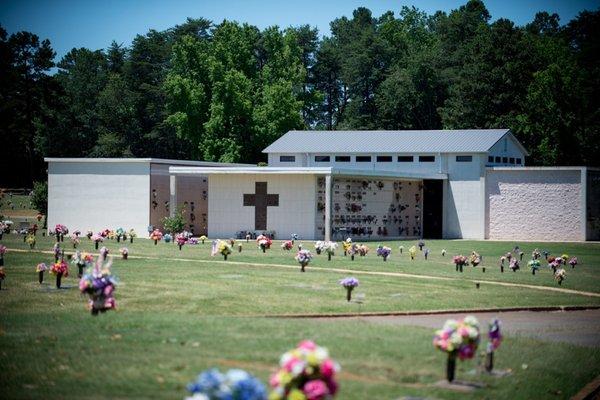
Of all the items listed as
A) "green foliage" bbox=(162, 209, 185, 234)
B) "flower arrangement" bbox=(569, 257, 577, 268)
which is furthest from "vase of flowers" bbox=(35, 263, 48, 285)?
"green foliage" bbox=(162, 209, 185, 234)

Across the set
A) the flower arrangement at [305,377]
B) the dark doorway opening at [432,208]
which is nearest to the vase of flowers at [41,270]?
the flower arrangement at [305,377]

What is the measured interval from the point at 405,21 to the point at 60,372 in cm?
12612

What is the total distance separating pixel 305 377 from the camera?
9.98 m

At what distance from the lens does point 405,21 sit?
444 ft

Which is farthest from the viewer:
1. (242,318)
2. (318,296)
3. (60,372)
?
(318,296)

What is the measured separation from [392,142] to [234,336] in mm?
46289

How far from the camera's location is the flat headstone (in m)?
14.2

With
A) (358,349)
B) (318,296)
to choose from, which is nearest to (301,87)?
(318,296)

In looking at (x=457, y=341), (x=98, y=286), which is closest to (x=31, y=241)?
(x=98, y=286)

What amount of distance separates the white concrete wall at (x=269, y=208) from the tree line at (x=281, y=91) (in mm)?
27120

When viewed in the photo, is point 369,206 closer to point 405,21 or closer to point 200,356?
point 200,356

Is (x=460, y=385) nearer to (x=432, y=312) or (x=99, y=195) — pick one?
(x=432, y=312)

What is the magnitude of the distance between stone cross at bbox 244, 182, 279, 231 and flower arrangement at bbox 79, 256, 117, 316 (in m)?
34.4

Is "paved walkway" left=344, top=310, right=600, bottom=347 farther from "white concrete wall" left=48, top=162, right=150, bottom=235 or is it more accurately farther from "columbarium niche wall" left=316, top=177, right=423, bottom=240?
"white concrete wall" left=48, top=162, right=150, bottom=235
